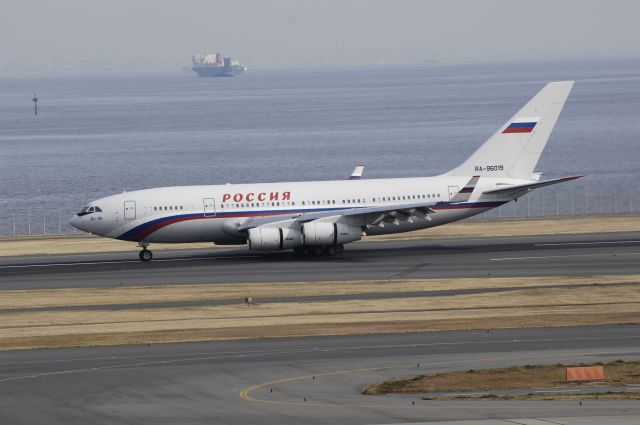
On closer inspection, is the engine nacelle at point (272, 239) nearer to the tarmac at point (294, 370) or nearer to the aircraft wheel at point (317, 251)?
the aircraft wheel at point (317, 251)

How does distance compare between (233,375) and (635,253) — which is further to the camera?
(635,253)

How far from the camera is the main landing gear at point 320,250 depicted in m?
68.3

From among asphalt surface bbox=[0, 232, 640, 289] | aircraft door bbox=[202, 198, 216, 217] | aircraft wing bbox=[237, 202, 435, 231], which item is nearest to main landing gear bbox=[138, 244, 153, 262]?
asphalt surface bbox=[0, 232, 640, 289]

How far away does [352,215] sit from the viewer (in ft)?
217

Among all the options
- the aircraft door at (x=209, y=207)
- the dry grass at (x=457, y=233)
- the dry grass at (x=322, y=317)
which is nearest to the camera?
the dry grass at (x=322, y=317)

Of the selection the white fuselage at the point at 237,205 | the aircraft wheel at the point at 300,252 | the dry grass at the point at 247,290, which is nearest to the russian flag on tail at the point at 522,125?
the white fuselage at the point at 237,205

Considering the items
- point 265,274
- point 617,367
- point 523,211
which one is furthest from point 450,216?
point 523,211

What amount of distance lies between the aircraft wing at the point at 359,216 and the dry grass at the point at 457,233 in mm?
9809

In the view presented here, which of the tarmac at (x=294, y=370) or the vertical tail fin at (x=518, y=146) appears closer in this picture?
the tarmac at (x=294, y=370)

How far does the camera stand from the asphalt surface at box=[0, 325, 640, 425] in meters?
31.1

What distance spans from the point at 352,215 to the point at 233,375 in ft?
95.9

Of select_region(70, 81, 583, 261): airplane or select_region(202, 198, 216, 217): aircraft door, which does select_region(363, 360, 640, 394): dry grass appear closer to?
select_region(70, 81, 583, 261): airplane

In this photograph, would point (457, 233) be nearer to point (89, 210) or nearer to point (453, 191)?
point (453, 191)

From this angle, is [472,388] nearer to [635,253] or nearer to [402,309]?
[402,309]
